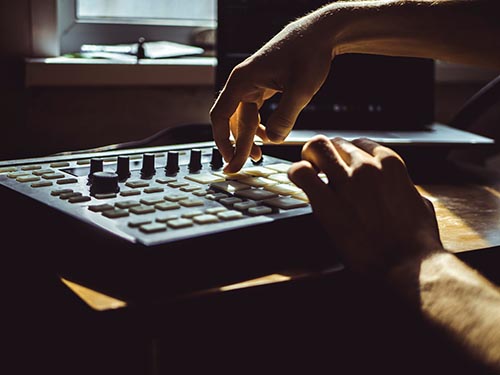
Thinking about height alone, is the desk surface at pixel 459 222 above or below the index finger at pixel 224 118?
below

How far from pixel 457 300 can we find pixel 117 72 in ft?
2.83

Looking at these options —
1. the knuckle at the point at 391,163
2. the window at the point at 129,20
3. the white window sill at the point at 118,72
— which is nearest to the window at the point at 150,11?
the window at the point at 129,20

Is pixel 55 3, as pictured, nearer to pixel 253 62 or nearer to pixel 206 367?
pixel 253 62

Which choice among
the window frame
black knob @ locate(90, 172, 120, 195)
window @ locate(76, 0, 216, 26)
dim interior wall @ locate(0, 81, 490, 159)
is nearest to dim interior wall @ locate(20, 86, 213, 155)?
dim interior wall @ locate(0, 81, 490, 159)

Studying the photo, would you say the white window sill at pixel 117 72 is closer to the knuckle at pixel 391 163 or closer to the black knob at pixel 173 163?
the black knob at pixel 173 163

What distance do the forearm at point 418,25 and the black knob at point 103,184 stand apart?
0.33 m

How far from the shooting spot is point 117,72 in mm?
1215

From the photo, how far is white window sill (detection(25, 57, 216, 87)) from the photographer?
1.15 meters

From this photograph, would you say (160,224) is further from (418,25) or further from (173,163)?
(418,25)

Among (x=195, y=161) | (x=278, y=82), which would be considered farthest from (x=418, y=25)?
(x=195, y=161)

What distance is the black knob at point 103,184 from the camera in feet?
2.00

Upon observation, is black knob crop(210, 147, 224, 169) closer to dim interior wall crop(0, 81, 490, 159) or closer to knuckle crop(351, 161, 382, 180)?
knuckle crop(351, 161, 382, 180)

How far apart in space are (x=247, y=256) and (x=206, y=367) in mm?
153

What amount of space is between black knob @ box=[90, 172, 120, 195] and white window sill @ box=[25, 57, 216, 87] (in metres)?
0.61
